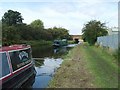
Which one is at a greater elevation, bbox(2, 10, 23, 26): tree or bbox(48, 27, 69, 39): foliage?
bbox(2, 10, 23, 26): tree

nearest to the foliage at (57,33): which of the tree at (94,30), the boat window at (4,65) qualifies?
the tree at (94,30)

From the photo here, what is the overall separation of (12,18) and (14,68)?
61905 millimetres

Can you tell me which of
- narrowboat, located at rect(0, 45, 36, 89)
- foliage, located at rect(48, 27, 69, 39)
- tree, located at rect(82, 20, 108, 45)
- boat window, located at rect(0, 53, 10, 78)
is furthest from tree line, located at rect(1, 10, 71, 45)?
boat window, located at rect(0, 53, 10, 78)

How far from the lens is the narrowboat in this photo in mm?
8845

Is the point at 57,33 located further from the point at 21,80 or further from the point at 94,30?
the point at 21,80

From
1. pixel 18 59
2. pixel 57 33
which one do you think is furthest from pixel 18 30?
pixel 18 59

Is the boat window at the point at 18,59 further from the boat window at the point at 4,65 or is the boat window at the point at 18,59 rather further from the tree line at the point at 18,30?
the tree line at the point at 18,30

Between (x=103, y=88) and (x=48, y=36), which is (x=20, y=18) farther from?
(x=103, y=88)

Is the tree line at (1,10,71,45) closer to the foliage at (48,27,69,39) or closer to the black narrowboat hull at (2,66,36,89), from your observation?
the foliage at (48,27,69,39)

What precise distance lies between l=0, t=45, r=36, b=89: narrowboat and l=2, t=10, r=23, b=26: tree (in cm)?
5809

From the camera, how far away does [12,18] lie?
7025cm

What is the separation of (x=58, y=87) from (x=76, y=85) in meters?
0.79

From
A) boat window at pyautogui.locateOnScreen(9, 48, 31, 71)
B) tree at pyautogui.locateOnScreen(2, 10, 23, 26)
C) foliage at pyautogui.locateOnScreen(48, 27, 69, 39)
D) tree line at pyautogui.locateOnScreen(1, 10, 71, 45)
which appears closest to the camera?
boat window at pyautogui.locateOnScreen(9, 48, 31, 71)

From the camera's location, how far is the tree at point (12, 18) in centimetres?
6984
